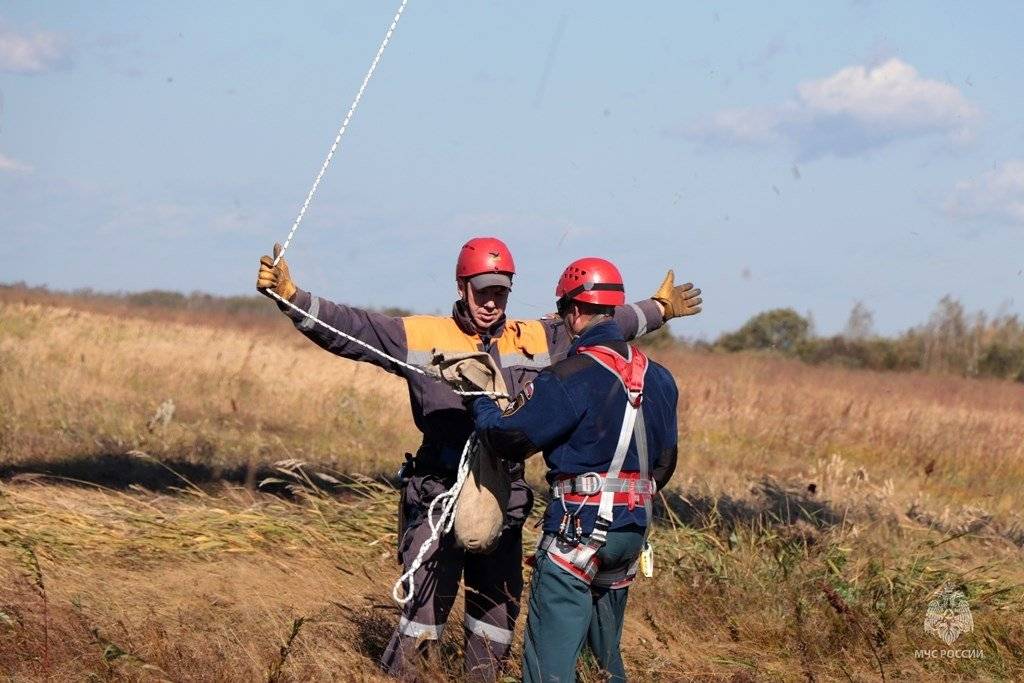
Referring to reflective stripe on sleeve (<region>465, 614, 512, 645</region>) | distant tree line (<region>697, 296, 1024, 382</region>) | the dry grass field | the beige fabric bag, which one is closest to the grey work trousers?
reflective stripe on sleeve (<region>465, 614, 512, 645</region>)

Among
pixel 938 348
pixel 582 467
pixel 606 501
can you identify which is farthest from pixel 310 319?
pixel 938 348

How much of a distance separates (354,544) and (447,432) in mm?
2806

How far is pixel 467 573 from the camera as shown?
18.9 feet

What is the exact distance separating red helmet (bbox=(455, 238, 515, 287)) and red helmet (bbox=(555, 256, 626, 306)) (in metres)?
0.71

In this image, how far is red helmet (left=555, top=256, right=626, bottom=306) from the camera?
4.88 metres

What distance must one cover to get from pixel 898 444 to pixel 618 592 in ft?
38.2

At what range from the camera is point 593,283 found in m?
4.88

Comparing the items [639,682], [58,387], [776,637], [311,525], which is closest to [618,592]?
[639,682]

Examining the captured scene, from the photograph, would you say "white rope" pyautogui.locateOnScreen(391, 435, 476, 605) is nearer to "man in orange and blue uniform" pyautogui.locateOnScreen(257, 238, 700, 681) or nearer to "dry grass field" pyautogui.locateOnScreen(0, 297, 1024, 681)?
"man in orange and blue uniform" pyautogui.locateOnScreen(257, 238, 700, 681)

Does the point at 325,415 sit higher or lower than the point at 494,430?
lower

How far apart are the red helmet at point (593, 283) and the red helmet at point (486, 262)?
713mm

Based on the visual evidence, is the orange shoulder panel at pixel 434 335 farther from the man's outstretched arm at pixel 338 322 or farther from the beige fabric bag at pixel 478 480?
the beige fabric bag at pixel 478 480

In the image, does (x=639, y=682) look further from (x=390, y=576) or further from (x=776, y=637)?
(x=390, y=576)

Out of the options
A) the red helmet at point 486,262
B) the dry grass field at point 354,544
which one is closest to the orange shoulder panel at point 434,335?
the red helmet at point 486,262
